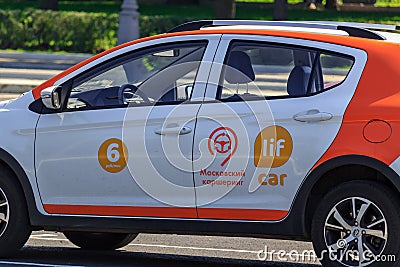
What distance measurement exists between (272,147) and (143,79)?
1.16m

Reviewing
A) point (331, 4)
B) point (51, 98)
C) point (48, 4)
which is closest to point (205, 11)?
point (331, 4)

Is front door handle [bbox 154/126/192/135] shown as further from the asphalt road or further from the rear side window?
the asphalt road

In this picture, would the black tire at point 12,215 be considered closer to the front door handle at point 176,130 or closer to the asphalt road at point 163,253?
the asphalt road at point 163,253

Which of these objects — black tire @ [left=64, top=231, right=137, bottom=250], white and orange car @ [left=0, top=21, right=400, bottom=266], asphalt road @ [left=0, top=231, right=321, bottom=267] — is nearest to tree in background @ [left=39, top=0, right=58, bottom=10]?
asphalt road @ [left=0, top=231, right=321, bottom=267]

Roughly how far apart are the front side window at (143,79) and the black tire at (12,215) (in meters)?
0.66

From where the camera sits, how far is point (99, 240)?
7.48 m

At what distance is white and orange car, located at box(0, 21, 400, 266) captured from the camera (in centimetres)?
593

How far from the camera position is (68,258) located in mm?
7074

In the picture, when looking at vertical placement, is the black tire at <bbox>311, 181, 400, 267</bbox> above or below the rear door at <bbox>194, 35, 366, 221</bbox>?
below

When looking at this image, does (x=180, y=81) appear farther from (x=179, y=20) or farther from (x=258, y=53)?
(x=179, y=20)

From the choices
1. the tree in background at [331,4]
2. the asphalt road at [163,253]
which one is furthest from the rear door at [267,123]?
the tree in background at [331,4]

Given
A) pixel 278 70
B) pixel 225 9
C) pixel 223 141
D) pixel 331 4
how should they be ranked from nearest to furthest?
pixel 223 141, pixel 278 70, pixel 225 9, pixel 331 4

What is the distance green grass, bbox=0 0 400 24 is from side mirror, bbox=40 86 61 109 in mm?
30025

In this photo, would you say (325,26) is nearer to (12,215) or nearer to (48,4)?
(12,215)
